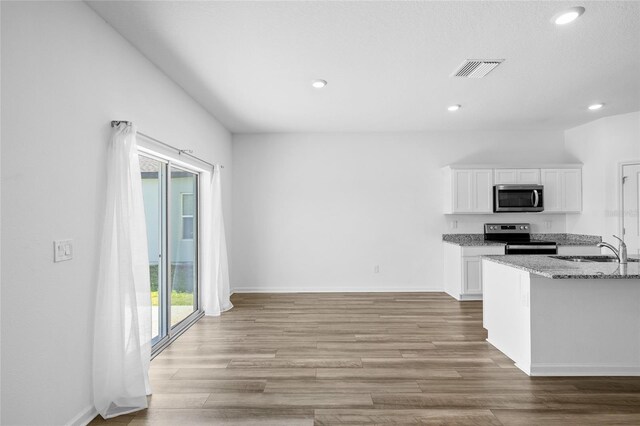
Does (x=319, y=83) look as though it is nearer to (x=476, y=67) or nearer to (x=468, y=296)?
(x=476, y=67)

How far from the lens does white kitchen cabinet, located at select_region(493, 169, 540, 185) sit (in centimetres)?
596

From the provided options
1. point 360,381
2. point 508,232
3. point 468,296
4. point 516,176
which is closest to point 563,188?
point 516,176

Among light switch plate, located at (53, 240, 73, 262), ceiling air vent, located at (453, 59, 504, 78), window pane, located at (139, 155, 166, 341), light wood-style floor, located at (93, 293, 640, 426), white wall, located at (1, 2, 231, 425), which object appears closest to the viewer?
white wall, located at (1, 2, 231, 425)

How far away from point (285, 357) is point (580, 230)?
17.5 feet

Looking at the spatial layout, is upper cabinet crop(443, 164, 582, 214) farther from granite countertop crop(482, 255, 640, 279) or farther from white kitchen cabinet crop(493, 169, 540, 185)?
granite countertop crop(482, 255, 640, 279)

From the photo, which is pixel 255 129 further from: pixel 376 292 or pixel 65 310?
pixel 65 310

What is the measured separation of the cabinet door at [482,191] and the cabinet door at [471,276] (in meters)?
0.87

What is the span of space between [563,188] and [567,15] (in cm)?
414

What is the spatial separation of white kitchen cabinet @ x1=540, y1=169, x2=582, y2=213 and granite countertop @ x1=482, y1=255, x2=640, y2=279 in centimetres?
283

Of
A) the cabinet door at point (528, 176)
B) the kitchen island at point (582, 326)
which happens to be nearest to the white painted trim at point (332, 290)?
the cabinet door at point (528, 176)

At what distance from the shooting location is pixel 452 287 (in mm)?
5898

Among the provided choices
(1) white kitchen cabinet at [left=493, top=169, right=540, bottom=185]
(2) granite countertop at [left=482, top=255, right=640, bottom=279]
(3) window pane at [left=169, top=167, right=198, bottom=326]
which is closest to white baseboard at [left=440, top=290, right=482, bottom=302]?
(1) white kitchen cabinet at [left=493, top=169, right=540, bottom=185]

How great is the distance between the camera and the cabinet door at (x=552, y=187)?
5.96 m

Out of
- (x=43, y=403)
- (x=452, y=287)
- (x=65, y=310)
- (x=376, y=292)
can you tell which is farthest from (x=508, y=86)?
(x=43, y=403)
